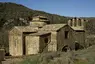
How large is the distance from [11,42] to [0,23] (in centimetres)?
4499

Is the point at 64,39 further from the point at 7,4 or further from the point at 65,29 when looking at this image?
the point at 7,4

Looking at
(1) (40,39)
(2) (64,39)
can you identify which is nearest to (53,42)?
(2) (64,39)

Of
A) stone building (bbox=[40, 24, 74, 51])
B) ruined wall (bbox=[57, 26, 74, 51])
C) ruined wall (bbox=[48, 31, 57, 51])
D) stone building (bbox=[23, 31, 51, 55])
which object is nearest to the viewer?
stone building (bbox=[23, 31, 51, 55])

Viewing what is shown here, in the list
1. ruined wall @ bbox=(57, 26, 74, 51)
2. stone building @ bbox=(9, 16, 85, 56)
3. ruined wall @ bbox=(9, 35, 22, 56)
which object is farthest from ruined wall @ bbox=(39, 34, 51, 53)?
ruined wall @ bbox=(9, 35, 22, 56)

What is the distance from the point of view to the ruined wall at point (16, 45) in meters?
28.1

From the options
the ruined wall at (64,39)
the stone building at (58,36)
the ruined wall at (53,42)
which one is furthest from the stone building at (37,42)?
the ruined wall at (64,39)

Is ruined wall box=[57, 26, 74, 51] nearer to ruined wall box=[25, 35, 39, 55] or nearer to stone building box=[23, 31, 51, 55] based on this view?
stone building box=[23, 31, 51, 55]

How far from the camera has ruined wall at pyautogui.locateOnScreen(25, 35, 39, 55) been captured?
85.7 ft

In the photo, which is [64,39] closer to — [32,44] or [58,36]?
[58,36]

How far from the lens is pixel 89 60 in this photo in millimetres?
11484

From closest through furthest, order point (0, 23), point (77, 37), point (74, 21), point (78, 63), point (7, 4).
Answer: point (78, 63)
point (77, 37)
point (74, 21)
point (0, 23)
point (7, 4)

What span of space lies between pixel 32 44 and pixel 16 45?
3.00 m

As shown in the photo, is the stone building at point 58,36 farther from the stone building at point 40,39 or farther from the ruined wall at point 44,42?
the ruined wall at point 44,42

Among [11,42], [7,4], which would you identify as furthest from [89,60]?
[7,4]
